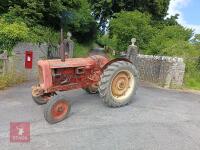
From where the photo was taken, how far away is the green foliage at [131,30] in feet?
62.3

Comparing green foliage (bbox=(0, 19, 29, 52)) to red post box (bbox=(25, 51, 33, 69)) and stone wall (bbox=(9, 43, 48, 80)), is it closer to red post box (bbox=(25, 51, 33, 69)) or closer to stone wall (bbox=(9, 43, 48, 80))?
stone wall (bbox=(9, 43, 48, 80))

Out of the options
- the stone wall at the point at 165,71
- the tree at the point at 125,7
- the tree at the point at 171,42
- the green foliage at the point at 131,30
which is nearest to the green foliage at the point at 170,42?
Result: the tree at the point at 171,42

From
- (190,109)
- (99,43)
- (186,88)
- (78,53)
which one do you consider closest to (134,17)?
(78,53)

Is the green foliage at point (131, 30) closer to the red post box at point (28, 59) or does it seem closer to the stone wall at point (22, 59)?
the stone wall at point (22, 59)

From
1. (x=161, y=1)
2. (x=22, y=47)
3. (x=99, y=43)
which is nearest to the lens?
(x=22, y=47)

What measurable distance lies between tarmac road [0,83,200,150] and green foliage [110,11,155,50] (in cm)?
953

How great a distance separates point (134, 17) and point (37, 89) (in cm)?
1277

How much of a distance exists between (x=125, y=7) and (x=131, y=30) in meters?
8.94

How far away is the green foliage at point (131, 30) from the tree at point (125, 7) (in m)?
6.83

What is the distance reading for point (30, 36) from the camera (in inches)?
527

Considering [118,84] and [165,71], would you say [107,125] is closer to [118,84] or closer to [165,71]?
[118,84]

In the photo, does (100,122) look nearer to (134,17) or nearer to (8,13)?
(8,13)

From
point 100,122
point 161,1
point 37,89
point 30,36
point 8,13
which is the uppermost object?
point 161,1

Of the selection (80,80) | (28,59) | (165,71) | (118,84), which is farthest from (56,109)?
(165,71)
